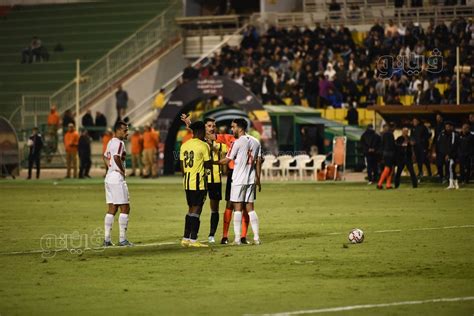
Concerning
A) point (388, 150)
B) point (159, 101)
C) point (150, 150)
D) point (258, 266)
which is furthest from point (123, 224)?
point (159, 101)

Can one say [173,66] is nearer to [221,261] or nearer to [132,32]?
[132,32]

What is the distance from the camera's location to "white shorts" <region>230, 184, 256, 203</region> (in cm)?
1978

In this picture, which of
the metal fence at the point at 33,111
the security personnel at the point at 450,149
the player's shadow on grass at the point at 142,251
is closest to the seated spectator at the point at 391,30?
the security personnel at the point at 450,149

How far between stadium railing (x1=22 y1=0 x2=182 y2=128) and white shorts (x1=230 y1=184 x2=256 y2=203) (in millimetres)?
38069

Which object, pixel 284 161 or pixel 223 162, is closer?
pixel 223 162

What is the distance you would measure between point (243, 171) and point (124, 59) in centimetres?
4049

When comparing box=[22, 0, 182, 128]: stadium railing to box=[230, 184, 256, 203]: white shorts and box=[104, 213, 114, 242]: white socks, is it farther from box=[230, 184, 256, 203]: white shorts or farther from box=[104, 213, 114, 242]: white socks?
box=[230, 184, 256, 203]: white shorts

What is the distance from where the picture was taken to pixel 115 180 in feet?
65.3

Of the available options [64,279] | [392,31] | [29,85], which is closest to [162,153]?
[392,31]

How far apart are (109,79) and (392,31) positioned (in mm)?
16458

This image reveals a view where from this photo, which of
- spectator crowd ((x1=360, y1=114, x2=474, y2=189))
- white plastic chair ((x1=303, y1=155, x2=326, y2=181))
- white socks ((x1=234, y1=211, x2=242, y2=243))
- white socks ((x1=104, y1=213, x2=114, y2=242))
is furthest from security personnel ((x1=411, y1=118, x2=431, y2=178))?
white socks ((x1=104, y1=213, x2=114, y2=242))

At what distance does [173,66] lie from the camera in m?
59.4

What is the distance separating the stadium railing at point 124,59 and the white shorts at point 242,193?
125ft

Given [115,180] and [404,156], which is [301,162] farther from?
[115,180]
